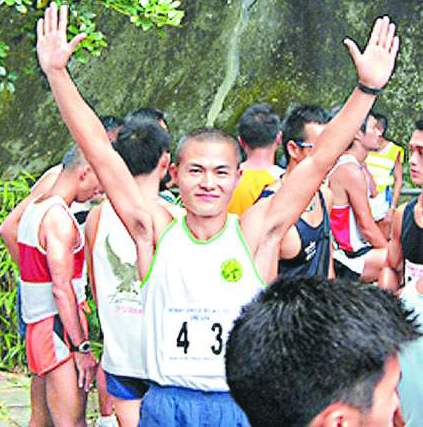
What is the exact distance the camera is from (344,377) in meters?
2.39

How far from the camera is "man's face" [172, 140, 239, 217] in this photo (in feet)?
14.3

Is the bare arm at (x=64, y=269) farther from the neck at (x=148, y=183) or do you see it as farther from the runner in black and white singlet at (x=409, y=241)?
the runner in black and white singlet at (x=409, y=241)

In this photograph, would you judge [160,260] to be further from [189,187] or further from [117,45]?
[117,45]

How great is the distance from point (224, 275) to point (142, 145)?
55.1 inches

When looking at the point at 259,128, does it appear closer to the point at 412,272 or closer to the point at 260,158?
the point at 260,158

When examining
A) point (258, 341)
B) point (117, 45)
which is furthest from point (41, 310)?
point (117, 45)

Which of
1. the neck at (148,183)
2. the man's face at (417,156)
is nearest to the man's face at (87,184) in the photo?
the neck at (148,183)

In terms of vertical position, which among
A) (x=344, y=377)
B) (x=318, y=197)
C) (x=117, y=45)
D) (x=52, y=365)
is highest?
(x=117, y=45)

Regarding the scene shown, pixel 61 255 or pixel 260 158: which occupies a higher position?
pixel 260 158

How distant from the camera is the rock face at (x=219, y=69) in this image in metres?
11.2

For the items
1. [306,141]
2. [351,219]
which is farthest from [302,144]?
[351,219]

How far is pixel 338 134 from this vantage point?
4262 mm

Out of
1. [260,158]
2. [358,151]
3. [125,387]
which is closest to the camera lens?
[125,387]

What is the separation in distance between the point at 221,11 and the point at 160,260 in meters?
7.74
